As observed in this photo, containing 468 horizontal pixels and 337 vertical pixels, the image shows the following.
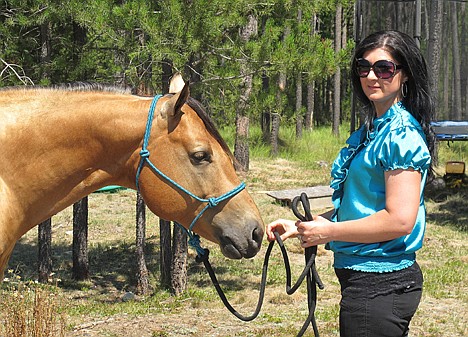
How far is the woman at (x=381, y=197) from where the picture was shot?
213 centimetres

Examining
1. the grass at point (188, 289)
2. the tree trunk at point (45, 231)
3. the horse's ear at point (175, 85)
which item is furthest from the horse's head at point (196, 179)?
the tree trunk at point (45, 231)

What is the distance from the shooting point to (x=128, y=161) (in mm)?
2611

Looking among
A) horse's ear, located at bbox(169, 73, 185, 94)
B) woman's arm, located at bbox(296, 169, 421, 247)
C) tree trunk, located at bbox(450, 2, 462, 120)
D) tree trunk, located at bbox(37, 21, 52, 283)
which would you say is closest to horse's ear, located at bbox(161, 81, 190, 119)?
horse's ear, located at bbox(169, 73, 185, 94)

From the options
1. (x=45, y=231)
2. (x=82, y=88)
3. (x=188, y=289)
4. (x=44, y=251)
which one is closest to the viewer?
(x=82, y=88)

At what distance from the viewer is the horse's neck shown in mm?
2580

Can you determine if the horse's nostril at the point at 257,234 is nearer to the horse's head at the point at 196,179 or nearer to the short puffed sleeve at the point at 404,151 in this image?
the horse's head at the point at 196,179

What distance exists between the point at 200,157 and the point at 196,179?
9cm

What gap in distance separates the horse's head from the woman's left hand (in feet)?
1.16

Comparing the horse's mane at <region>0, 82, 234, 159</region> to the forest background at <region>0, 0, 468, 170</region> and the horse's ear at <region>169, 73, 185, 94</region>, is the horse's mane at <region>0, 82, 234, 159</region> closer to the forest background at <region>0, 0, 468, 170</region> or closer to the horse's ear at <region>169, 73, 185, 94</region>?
the horse's ear at <region>169, 73, 185, 94</region>

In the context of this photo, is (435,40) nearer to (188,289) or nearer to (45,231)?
(188,289)

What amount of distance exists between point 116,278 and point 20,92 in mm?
5041

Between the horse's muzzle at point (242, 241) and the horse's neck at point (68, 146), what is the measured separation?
1.54 feet

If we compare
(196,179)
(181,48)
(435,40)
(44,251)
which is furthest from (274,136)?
(196,179)

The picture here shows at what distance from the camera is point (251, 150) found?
16.7 metres
